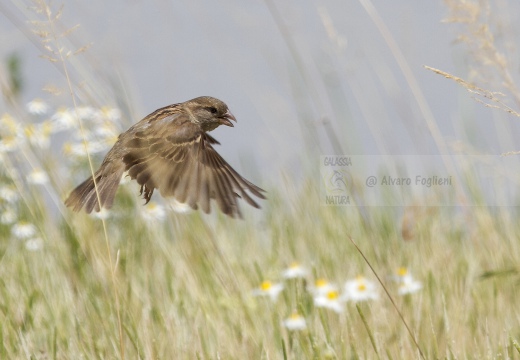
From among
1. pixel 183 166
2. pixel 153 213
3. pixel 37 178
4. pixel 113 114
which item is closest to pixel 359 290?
pixel 183 166

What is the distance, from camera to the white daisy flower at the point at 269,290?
296cm

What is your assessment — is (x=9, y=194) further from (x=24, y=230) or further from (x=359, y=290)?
(x=359, y=290)

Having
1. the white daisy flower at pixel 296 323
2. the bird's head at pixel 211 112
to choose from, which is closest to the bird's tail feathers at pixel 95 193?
the bird's head at pixel 211 112

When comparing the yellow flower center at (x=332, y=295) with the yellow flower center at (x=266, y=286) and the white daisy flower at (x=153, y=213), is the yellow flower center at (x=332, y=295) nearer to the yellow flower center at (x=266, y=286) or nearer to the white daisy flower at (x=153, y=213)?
the yellow flower center at (x=266, y=286)

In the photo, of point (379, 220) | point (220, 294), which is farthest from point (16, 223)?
point (379, 220)

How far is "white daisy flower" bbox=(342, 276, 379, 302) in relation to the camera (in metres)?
2.92

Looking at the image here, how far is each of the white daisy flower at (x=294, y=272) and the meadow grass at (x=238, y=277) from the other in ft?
0.05

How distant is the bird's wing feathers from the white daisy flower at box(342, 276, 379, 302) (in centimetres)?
73

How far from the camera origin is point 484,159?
3383mm

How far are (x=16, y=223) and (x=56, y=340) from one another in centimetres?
137

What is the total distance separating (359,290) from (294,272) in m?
0.26

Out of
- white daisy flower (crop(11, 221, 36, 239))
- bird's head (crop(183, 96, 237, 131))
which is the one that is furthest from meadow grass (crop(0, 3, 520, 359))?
bird's head (crop(183, 96, 237, 131))

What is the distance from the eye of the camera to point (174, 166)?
237cm

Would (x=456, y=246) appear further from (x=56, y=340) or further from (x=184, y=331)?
(x=56, y=340)
